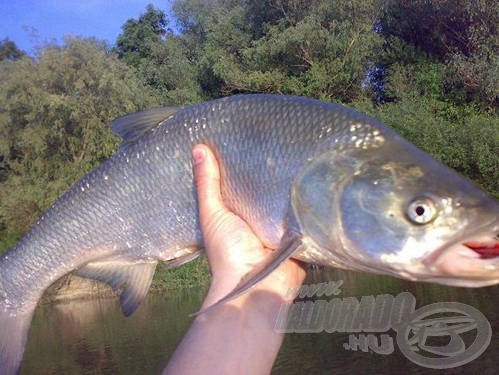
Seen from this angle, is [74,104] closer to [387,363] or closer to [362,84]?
[362,84]

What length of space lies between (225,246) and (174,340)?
16917 mm

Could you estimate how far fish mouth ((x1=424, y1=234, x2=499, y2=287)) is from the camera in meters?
2.57

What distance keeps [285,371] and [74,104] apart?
18.8m

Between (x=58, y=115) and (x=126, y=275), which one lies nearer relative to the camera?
(x=126, y=275)

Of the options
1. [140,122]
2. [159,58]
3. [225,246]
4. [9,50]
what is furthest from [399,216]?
[9,50]

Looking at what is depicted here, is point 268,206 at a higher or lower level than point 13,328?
higher

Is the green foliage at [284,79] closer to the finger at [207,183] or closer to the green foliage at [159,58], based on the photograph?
the green foliage at [159,58]

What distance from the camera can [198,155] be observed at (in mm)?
3504

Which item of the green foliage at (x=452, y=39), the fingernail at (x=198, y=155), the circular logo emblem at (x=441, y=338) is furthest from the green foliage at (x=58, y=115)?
the fingernail at (x=198, y=155)

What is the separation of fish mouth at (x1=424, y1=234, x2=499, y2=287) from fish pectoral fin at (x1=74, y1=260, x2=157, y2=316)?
177cm

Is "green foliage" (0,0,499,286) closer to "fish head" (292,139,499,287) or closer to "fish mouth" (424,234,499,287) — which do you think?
"fish head" (292,139,499,287)

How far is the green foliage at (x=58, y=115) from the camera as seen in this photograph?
29859 millimetres

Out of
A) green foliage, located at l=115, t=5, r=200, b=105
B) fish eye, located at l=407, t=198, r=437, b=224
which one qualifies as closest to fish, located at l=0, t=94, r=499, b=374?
fish eye, located at l=407, t=198, r=437, b=224

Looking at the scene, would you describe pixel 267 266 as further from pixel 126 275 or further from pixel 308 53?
pixel 308 53
